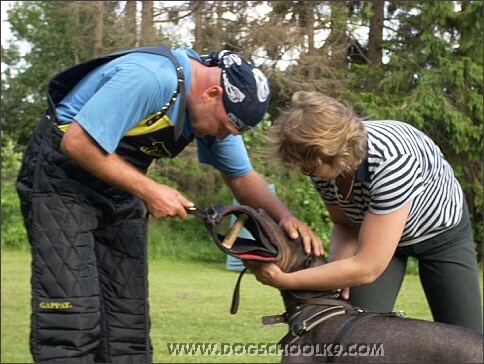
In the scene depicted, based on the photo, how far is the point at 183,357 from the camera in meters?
4.48

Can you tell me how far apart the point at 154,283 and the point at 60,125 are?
19.3ft

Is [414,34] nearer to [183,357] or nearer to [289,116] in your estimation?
[183,357]

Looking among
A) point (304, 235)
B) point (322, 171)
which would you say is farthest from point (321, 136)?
point (304, 235)

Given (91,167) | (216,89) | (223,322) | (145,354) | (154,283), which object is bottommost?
(154,283)

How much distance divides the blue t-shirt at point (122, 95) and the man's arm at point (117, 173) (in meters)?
0.04

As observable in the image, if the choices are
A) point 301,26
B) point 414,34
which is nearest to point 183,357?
point 301,26

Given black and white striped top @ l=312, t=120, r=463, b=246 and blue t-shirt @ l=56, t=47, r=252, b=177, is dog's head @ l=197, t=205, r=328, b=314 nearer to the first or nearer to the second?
black and white striped top @ l=312, t=120, r=463, b=246

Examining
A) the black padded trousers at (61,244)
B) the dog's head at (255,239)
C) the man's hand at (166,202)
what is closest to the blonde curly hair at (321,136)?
the dog's head at (255,239)

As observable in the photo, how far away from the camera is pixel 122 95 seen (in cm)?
243

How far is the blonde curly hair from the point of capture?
8.02 ft

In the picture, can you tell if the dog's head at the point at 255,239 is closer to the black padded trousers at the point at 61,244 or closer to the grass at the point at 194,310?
the black padded trousers at the point at 61,244

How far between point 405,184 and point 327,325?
0.54 metres

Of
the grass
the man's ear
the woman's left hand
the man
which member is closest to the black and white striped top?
the woman's left hand

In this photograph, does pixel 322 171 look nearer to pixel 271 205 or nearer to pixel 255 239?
pixel 255 239
